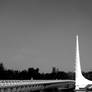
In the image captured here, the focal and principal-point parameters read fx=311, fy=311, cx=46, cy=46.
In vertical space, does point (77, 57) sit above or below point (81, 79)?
above

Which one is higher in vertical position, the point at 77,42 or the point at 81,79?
the point at 77,42

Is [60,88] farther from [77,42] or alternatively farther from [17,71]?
[77,42]

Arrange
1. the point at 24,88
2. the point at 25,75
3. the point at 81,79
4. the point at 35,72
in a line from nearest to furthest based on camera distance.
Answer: the point at 81,79 → the point at 24,88 → the point at 25,75 → the point at 35,72

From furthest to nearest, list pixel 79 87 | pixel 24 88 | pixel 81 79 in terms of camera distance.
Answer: pixel 24 88 < pixel 81 79 < pixel 79 87

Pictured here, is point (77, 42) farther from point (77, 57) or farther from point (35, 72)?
point (35, 72)

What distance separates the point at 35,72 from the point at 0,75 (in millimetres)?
57954

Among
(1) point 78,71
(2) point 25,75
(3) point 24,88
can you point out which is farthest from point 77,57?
(2) point 25,75

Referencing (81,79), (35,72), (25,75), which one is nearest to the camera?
(81,79)

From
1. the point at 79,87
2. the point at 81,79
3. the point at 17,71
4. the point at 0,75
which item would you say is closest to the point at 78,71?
the point at 81,79

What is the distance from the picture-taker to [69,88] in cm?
13788

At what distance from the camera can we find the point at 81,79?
43531mm

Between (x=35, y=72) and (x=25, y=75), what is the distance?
62.0 ft

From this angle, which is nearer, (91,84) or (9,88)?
(91,84)

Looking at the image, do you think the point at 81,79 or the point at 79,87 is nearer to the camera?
the point at 79,87
